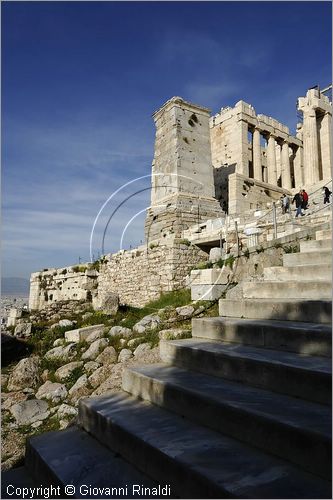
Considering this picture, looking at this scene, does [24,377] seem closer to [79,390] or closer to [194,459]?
[79,390]

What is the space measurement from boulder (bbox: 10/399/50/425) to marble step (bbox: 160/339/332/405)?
3.36 m

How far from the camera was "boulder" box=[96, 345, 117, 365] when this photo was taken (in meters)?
6.66

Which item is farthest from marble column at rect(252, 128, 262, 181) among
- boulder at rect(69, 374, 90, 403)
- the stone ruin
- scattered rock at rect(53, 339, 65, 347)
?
boulder at rect(69, 374, 90, 403)

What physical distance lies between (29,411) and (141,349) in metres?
2.20

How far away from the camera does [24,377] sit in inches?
264

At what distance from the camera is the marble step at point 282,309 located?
2.95 meters

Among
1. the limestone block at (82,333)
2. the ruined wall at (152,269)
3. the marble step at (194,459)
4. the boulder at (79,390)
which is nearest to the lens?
the marble step at (194,459)

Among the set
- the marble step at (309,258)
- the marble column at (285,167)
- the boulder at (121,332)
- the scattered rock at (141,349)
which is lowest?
the scattered rock at (141,349)

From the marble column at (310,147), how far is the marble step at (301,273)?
26.0 metres

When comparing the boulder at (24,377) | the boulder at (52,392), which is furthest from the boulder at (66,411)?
the boulder at (24,377)

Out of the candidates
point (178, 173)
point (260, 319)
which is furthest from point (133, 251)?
point (260, 319)

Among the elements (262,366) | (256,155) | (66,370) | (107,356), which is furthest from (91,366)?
(256,155)

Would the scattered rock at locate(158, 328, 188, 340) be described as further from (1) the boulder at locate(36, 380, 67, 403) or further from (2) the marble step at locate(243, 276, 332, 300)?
(1) the boulder at locate(36, 380, 67, 403)

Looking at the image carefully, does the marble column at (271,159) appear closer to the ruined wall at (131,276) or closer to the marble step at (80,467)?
the ruined wall at (131,276)
